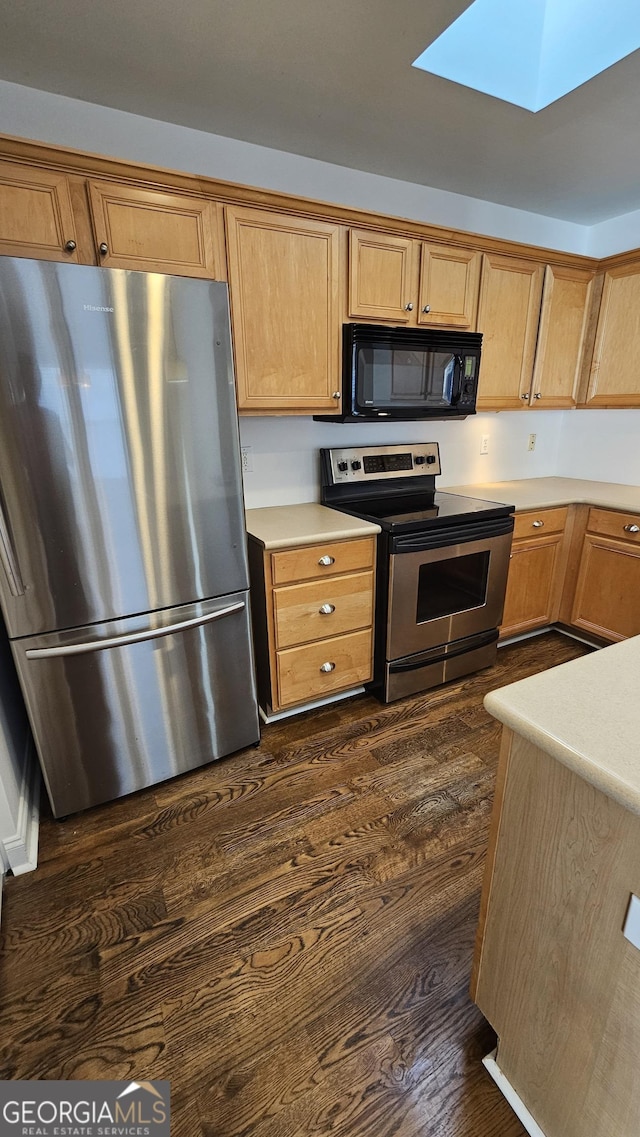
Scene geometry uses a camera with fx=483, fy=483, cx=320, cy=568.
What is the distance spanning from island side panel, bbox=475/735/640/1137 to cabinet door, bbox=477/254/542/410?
229 centimetres

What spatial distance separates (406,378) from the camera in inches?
89.6

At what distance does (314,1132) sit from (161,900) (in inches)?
26.8

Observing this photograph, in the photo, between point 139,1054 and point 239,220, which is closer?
point 139,1054

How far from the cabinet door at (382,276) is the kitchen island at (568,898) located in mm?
1811

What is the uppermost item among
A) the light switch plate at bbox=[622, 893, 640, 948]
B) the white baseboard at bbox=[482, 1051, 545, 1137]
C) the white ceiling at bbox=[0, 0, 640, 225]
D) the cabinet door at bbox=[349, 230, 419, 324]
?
the white ceiling at bbox=[0, 0, 640, 225]

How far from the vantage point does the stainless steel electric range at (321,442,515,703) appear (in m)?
2.21

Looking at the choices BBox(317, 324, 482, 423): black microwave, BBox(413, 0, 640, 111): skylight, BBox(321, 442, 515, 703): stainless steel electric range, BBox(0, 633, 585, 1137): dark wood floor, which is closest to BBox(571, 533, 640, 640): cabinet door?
BBox(321, 442, 515, 703): stainless steel electric range

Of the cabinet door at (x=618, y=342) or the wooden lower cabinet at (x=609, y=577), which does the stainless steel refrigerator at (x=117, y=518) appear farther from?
the cabinet door at (x=618, y=342)

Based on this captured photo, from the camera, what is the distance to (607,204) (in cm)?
276

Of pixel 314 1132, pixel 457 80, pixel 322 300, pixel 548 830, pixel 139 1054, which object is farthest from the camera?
pixel 322 300

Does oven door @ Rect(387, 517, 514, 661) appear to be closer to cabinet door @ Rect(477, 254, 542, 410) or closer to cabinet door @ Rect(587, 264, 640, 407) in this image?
cabinet door @ Rect(477, 254, 542, 410)

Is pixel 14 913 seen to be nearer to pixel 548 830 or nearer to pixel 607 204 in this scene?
pixel 548 830

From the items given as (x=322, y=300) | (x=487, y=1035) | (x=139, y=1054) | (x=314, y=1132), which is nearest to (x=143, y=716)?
(x=139, y=1054)

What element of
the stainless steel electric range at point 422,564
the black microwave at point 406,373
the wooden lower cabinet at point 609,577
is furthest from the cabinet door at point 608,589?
the black microwave at point 406,373
